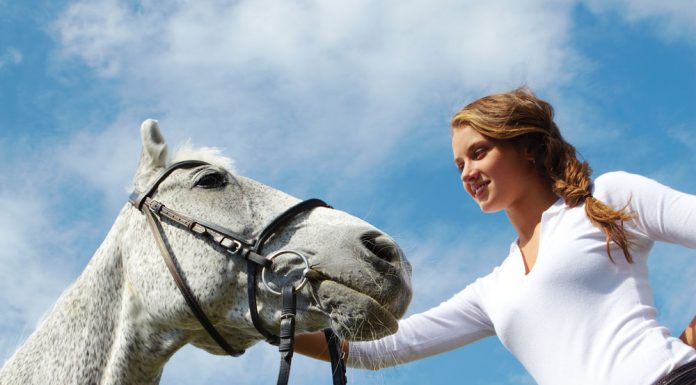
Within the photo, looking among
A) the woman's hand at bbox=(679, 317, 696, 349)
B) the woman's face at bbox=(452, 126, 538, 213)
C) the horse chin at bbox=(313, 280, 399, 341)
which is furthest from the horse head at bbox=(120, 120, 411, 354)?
the woman's hand at bbox=(679, 317, 696, 349)

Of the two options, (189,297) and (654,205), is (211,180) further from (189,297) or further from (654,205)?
(654,205)

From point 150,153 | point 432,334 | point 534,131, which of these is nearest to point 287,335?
point 432,334

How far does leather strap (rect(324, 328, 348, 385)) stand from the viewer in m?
3.60

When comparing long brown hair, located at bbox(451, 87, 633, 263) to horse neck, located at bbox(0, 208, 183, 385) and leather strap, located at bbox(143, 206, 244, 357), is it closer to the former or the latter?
leather strap, located at bbox(143, 206, 244, 357)

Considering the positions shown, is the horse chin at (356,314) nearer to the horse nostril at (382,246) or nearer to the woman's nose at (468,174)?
the horse nostril at (382,246)

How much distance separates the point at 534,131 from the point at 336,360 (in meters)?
1.53

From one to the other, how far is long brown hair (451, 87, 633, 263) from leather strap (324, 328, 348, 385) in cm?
127

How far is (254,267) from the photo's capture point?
11.8 ft

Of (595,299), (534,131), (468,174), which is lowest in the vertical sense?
(595,299)

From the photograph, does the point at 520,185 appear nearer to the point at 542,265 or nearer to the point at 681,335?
the point at 542,265

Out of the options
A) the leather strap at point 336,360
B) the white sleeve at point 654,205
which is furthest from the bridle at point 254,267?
the white sleeve at point 654,205

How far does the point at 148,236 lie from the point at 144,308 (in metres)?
0.41

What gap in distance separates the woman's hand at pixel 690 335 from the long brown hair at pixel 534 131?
2.16 ft

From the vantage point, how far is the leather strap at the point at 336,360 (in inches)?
142
